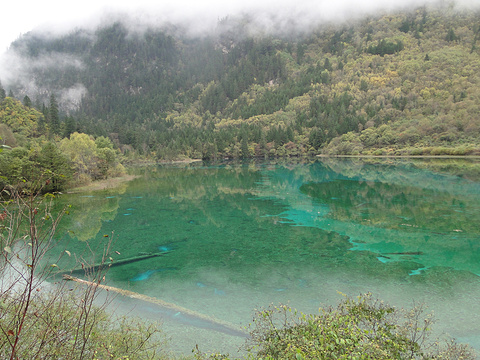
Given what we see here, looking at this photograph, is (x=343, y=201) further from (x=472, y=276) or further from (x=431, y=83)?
(x=431, y=83)

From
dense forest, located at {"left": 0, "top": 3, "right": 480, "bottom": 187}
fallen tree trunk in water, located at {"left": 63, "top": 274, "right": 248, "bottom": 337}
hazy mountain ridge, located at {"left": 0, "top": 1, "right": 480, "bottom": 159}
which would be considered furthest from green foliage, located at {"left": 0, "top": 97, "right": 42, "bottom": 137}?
fallen tree trunk in water, located at {"left": 63, "top": 274, "right": 248, "bottom": 337}

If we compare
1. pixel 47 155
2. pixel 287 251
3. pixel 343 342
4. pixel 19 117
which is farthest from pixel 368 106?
pixel 343 342

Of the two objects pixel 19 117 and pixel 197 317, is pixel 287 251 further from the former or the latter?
pixel 19 117

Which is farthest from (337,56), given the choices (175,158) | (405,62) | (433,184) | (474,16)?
(433,184)

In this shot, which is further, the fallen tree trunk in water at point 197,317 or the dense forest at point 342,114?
the dense forest at point 342,114

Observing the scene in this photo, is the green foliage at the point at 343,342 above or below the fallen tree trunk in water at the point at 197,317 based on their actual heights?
above

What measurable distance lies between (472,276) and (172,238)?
1455cm

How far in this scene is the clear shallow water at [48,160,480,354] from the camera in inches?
371

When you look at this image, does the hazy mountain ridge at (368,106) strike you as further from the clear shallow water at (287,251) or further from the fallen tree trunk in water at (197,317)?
the fallen tree trunk in water at (197,317)

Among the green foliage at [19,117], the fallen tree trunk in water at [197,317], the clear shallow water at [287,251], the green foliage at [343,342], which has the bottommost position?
the clear shallow water at [287,251]

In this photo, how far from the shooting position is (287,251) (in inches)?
578

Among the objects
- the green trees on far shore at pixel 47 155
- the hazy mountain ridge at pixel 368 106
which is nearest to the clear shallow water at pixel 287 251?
the green trees on far shore at pixel 47 155

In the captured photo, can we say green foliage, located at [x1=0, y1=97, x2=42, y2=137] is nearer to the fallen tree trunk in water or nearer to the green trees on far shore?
the green trees on far shore

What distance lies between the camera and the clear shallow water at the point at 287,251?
9.42 m
